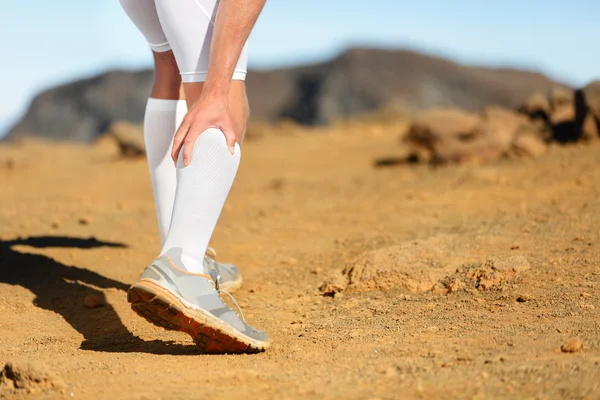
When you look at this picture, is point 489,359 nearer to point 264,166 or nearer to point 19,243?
point 19,243

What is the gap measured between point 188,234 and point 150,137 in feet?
2.53

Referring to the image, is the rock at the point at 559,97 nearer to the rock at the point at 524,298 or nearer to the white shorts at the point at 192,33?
the rock at the point at 524,298

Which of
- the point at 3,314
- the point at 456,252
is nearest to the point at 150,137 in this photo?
the point at 3,314

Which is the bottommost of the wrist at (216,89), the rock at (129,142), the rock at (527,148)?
the rock at (129,142)

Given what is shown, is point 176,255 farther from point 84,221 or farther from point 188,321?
point 84,221

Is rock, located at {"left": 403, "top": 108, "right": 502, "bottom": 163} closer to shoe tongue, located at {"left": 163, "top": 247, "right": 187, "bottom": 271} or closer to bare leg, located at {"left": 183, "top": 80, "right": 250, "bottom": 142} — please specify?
bare leg, located at {"left": 183, "top": 80, "right": 250, "bottom": 142}

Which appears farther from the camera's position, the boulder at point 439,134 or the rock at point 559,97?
the rock at point 559,97

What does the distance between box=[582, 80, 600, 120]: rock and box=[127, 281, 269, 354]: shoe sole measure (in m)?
6.28

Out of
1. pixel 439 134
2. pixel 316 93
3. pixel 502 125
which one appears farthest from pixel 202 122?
pixel 316 93

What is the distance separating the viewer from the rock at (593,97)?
7438 millimetres

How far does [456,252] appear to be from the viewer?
123 inches

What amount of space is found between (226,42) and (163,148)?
742mm

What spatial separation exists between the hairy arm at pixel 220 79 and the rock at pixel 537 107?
26.0 feet

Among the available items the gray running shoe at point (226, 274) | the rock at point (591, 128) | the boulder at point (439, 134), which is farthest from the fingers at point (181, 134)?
the rock at point (591, 128)
